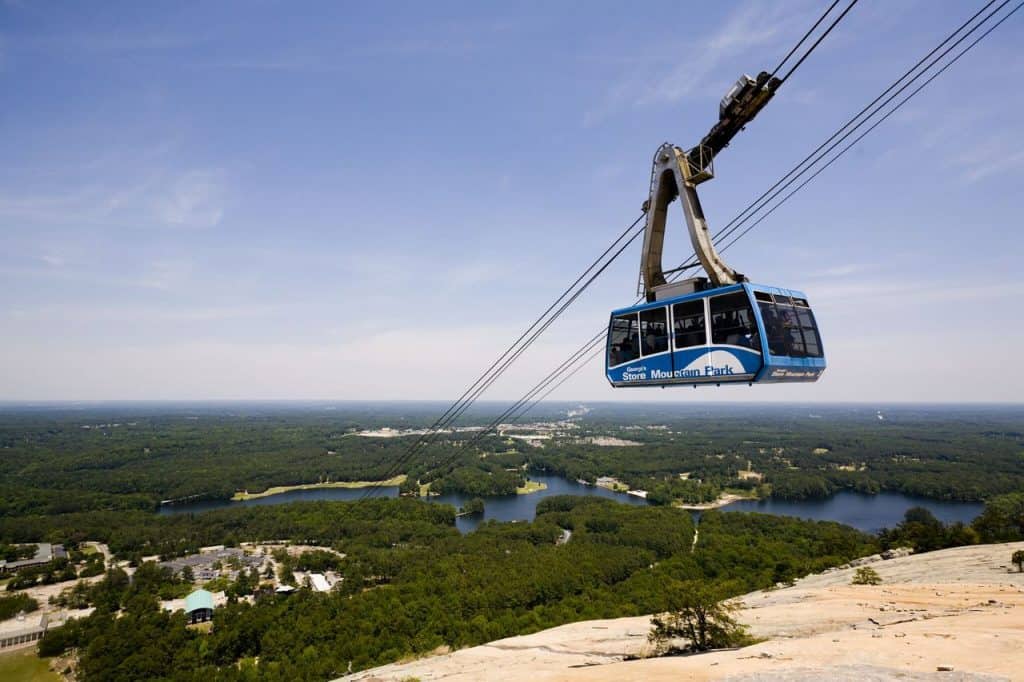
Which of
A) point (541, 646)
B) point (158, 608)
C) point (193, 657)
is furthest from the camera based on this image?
point (158, 608)

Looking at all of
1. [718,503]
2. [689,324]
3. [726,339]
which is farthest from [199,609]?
[718,503]

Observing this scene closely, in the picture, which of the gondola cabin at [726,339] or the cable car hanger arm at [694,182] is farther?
the gondola cabin at [726,339]

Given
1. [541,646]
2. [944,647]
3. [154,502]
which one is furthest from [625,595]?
[154,502]

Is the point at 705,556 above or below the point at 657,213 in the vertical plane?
below

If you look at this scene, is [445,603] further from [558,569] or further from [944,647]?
[944,647]

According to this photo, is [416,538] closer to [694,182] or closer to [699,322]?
[699,322]

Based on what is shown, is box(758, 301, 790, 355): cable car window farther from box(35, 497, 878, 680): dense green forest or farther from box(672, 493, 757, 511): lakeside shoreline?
box(672, 493, 757, 511): lakeside shoreline

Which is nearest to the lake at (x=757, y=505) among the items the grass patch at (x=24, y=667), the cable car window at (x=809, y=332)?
the grass patch at (x=24, y=667)

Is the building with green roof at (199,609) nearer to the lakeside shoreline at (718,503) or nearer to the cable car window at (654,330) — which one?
the cable car window at (654,330)
